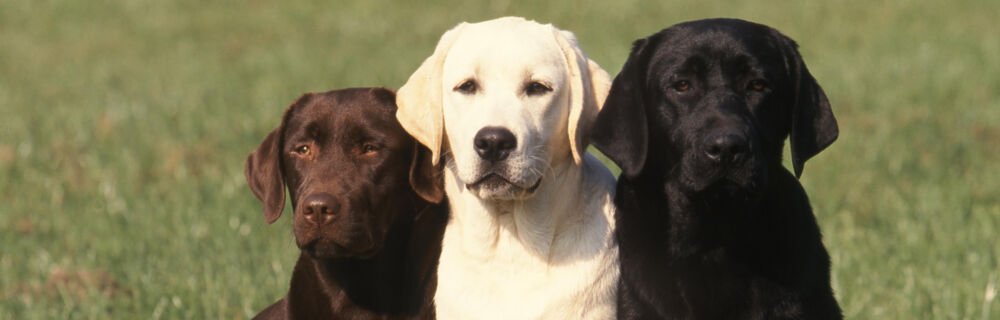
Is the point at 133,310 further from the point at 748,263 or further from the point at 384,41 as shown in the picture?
the point at 384,41

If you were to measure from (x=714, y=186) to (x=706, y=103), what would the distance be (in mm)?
339

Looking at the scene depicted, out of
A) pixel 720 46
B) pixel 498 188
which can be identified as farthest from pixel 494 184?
pixel 720 46

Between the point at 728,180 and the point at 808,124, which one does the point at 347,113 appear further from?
the point at 808,124

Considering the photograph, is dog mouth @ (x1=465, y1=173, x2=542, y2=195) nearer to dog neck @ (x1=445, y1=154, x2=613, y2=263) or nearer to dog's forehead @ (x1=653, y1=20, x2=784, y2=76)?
dog neck @ (x1=445, y1=154, x2=613, y2=263)

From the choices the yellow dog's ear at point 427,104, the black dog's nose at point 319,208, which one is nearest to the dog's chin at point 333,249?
the black dog's nose at point 319,208

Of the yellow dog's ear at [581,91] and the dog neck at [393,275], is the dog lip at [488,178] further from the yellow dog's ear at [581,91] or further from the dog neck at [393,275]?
the dog neck at [393,275]

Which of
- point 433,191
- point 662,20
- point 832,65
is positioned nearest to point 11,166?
point 433,191

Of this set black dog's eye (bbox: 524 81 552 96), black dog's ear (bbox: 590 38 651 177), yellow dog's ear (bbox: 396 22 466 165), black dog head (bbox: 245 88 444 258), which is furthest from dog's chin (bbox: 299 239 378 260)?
black dog's ear (bbox: 590 38 651 177)

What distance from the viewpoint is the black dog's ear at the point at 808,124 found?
201 inches

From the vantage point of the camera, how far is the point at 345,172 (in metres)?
5.53

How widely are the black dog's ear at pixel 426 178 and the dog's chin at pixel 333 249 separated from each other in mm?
339

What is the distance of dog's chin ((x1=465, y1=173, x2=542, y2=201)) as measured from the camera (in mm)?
5086

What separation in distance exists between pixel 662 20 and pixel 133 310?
14.2m

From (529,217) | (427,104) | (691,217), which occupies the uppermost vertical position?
(427,104)
